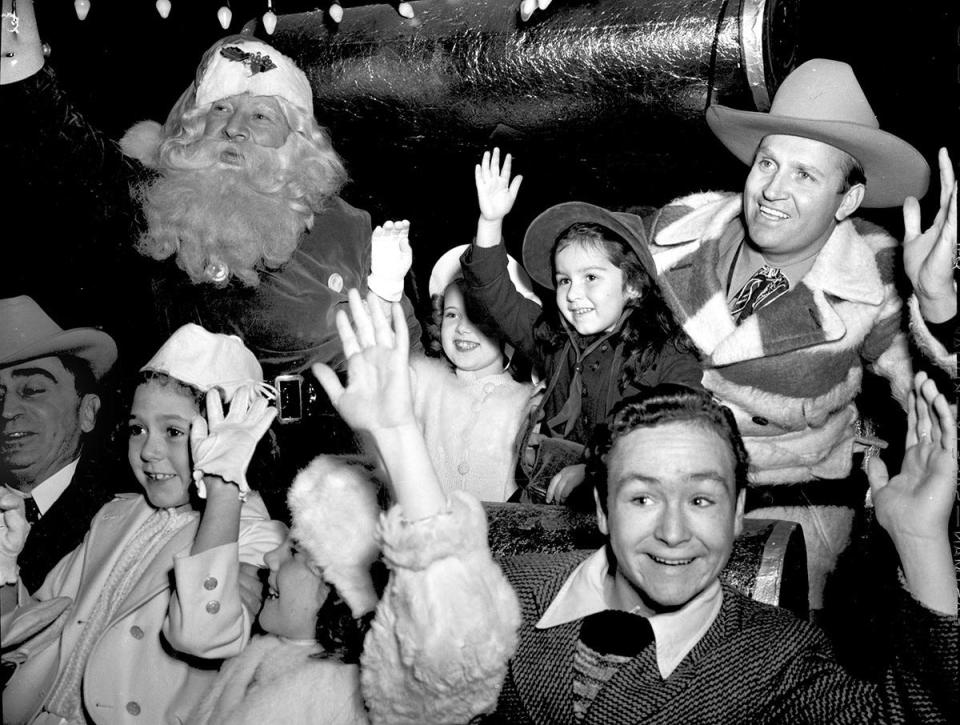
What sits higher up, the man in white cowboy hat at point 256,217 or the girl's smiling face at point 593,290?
the man in white cowboy hat at point 256,217

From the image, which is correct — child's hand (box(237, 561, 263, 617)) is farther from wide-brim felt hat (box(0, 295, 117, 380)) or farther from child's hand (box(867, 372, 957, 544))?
child's hand (box(867, 372, 957, 544))

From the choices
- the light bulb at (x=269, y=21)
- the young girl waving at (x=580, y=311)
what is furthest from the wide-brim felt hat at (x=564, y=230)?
the light bulb at (x=269, y=21)

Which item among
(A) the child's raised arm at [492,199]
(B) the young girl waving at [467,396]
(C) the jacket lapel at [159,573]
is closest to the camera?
(C) the jacket lapel at [159,573]

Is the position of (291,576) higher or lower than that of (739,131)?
lower

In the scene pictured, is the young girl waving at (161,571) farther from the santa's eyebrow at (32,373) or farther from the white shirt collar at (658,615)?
the white shirt collar at (658,615)

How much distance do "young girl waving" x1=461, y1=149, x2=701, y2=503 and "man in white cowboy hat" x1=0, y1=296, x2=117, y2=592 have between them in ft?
3.51

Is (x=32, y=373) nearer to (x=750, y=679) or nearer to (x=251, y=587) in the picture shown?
(x=251, y=587)

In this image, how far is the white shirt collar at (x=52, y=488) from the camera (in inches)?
95.2

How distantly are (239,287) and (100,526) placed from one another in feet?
2.51

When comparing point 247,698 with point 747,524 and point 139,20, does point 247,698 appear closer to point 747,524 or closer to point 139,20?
point 747,524

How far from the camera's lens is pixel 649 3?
2.42 m

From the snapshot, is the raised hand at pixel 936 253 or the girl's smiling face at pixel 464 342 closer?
the raised hand at pixel 936 253

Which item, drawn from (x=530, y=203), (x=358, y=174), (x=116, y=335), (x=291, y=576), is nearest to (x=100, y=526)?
(x=116, y=335)

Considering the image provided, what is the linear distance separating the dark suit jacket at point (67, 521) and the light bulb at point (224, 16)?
134 cm
